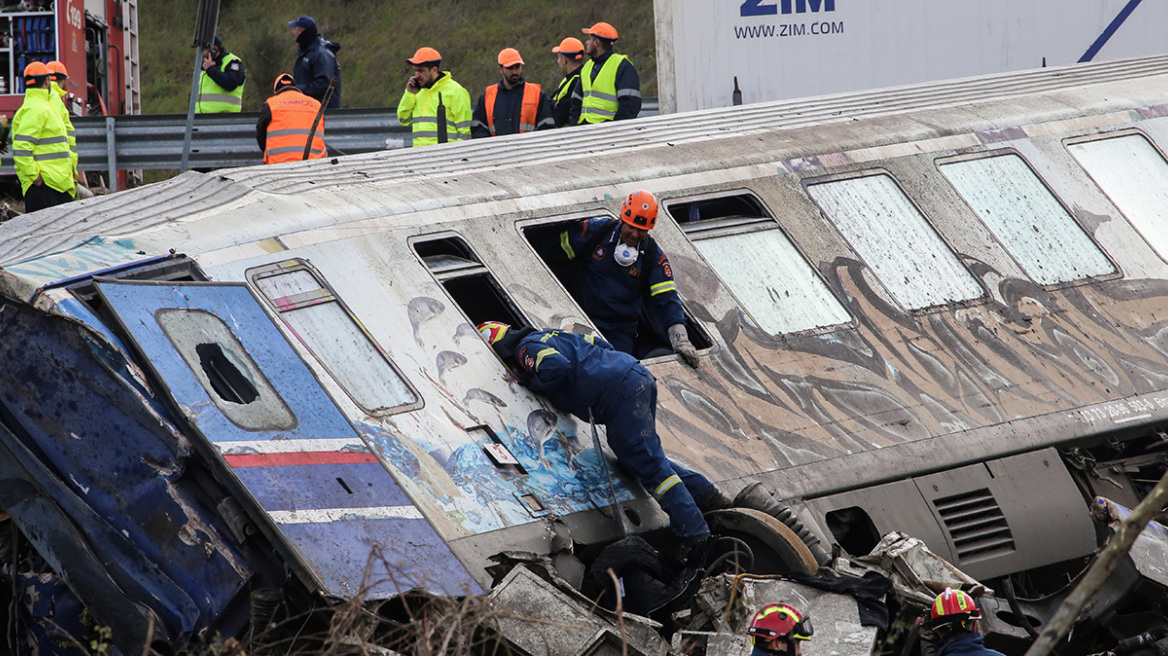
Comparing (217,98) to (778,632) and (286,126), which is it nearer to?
(286,126)

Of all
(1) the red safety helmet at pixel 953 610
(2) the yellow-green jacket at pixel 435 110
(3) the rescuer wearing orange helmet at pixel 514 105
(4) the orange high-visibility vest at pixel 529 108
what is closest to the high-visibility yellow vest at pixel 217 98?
(2) the yellow-green jacket at pixel 435 110

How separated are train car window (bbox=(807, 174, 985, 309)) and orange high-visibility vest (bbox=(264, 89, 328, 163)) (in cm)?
518

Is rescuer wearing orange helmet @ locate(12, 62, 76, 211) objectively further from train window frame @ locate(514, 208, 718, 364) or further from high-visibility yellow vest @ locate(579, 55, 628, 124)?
train window frame @ locate(514, 208, 718, 364)

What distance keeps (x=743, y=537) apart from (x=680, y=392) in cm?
109

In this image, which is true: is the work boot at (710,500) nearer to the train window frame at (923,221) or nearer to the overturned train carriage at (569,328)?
the overturned train carriage at (569,328)

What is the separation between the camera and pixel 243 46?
3203 cm

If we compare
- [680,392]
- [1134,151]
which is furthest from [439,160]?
[1134,151]

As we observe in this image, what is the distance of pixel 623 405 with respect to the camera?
750 centimetres

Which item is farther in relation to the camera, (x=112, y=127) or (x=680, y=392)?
(x=112, y=127)

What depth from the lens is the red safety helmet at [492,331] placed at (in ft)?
26.0

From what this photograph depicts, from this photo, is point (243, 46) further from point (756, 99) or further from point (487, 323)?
point (487, 323)

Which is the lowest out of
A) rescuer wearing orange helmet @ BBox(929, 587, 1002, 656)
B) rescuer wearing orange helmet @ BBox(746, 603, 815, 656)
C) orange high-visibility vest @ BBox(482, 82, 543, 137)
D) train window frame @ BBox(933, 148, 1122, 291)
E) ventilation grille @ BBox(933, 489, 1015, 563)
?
ventilation grille @ BBox(933, 489, 1015, 563)

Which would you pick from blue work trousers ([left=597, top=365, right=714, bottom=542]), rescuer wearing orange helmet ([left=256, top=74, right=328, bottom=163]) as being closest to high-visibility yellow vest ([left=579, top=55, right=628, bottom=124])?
rescuer wearing orange helmet ([left=256, top=74, right=328, bottom=163])

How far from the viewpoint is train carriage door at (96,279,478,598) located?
6.34 m
